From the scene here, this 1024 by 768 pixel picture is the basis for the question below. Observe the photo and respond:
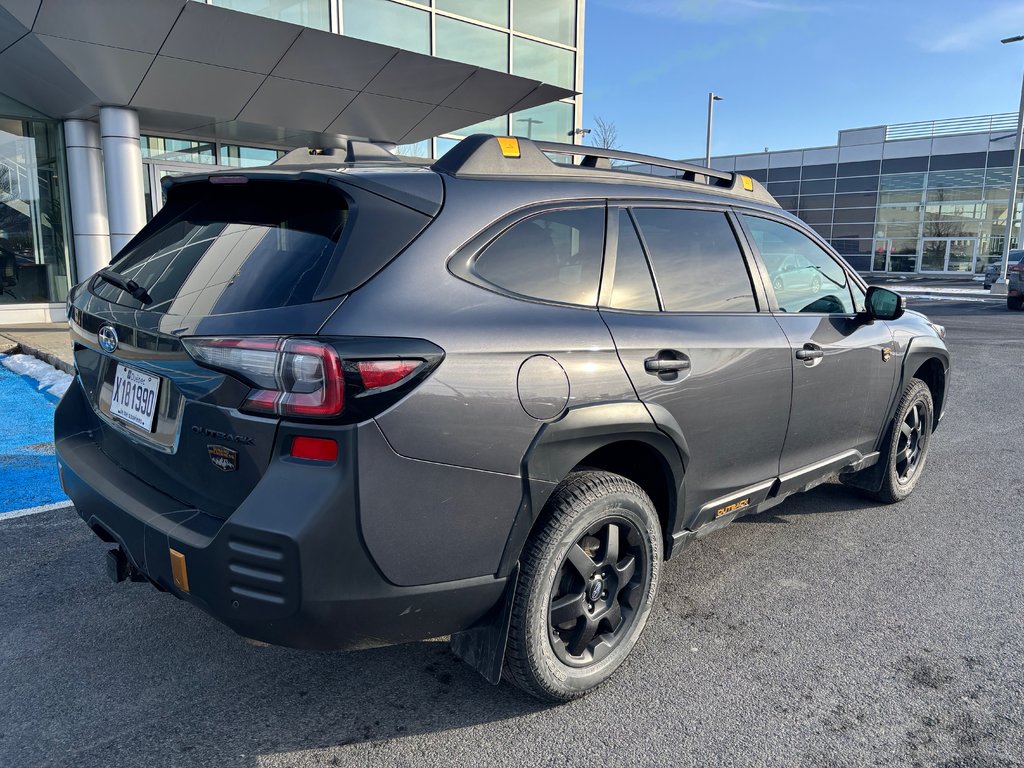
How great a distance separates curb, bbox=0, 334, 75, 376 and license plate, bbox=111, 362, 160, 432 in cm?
612

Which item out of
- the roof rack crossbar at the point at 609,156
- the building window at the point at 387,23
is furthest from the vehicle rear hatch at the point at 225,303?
the building window at the point at 387,23

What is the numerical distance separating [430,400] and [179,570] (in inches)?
34.7

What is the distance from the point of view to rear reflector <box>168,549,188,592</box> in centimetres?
210

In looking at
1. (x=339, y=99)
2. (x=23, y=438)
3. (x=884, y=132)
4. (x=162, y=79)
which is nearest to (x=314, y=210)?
(x=23, y=438)

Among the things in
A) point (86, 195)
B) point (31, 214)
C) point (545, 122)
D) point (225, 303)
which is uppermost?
point (545, 122)

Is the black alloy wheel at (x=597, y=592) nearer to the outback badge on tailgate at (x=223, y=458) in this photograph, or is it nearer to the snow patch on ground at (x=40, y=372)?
the outback badge on tailgate at (x=223, y=458)

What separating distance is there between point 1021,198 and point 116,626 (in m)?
45.9

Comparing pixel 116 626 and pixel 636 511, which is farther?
pixel 116 626

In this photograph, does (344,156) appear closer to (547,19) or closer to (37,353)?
(37,353)

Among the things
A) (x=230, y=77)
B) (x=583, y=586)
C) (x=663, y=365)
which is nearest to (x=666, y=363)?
(x=663, y=365)

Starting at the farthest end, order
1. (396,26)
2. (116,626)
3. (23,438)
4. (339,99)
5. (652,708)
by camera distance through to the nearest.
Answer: (396,26)
(339,99)
(23,438)
(116,626)
(652,708)

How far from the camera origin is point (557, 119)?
1670 cm

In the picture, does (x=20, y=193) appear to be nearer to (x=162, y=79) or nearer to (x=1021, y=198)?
(x=162, y=79)

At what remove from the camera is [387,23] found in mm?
13273
